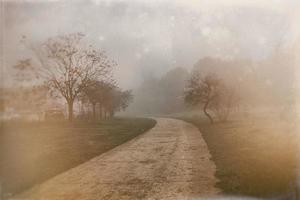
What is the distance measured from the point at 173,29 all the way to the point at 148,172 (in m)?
2.20

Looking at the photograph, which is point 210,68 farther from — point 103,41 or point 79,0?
point 79,0

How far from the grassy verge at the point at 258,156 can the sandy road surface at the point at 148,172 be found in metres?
0.27

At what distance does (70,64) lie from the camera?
227 inches

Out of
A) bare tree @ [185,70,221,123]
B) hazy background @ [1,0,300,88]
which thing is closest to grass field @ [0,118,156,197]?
bare tree @ [185,70,221,123]

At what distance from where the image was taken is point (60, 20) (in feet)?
18.2

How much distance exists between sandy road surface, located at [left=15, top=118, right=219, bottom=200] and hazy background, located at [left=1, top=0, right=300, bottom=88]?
3.46ft

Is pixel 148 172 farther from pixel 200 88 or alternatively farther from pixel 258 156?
pixel 258 156

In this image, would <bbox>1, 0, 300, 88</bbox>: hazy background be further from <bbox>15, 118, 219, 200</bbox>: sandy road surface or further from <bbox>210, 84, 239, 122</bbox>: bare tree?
<bbox>15, 118, 219, 200</bbox>: sandy road surface

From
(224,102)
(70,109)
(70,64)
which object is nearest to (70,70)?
(70,64)

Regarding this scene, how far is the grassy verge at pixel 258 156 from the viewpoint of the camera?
19.6 feet

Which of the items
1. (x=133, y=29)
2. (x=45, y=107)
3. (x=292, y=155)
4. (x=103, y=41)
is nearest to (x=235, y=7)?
(x=133, y=29)

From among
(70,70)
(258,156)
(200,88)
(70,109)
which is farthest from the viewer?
(258,156)

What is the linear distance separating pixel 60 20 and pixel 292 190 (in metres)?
3.93

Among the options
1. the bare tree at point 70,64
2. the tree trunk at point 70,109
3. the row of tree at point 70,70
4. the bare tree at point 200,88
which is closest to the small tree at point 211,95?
the bare tree at point 200,88
